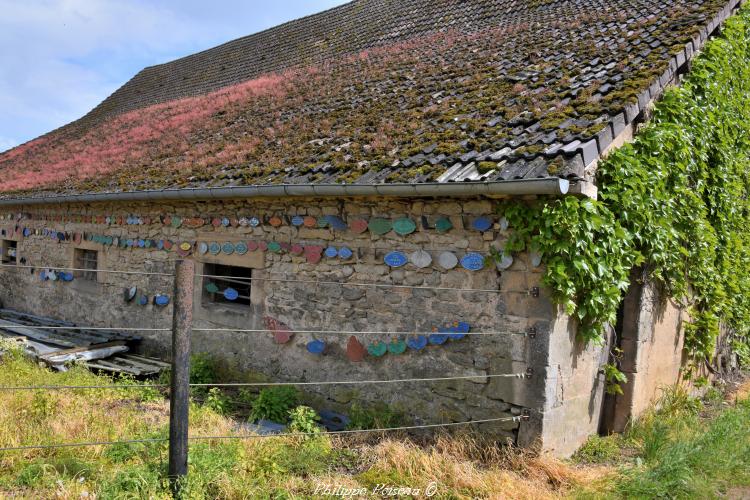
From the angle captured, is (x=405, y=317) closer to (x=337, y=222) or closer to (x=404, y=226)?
(x=404, y=226)

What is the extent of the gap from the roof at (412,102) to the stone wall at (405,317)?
0.48m

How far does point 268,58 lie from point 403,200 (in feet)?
29.8

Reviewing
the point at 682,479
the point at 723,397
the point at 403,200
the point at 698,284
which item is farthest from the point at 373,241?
the point at 723,397

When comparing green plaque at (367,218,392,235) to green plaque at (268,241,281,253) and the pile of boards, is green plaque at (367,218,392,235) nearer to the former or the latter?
green plaque at (268,241,281,253)

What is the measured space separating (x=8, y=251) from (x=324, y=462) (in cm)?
1012

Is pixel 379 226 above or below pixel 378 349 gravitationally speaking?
above

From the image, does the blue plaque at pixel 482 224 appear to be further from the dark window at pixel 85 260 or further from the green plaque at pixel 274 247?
the dark window at pixel 85 260

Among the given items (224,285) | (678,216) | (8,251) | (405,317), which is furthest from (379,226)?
(8,251)

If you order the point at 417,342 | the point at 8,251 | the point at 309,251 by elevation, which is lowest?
the point at 417,342

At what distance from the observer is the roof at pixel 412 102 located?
5.20 meters

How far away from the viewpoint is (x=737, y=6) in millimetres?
6992

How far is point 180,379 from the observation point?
142 inches

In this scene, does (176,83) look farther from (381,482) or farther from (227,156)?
(381,482)

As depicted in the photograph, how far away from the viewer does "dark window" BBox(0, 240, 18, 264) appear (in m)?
11.5
